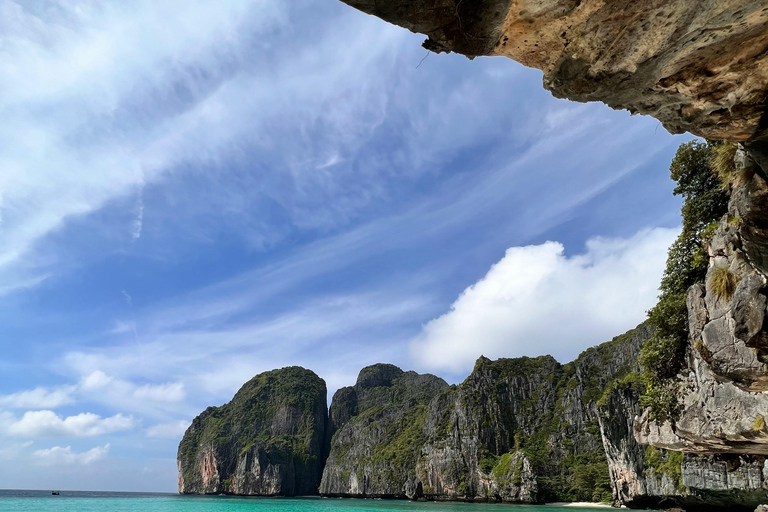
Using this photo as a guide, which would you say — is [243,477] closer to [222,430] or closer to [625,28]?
[222,430]

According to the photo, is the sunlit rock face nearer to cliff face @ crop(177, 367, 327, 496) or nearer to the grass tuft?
the grass tuft

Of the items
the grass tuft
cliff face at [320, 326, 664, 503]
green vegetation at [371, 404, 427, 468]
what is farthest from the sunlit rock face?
green vegetation at [371, 404, 427, 468]

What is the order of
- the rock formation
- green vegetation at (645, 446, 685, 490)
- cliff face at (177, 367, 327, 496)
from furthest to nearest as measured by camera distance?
cliff face at (177, 367, 327, 496) < the rock formation < green vegetation at (645, 446, 685, 490)

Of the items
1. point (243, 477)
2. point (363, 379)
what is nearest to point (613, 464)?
point (243, 477)

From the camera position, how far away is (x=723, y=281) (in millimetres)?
13742

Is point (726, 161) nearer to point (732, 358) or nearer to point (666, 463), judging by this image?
point (732, 358)

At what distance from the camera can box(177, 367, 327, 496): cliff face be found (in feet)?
397

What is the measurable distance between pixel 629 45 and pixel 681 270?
19543 millimetres

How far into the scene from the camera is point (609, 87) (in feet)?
15.5

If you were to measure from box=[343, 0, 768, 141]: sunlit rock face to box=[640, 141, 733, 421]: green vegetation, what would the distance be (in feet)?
52.8

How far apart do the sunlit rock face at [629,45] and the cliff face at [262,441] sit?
13559cm

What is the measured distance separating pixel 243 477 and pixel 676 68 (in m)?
139

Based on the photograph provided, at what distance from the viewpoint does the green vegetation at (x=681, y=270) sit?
18750 mm

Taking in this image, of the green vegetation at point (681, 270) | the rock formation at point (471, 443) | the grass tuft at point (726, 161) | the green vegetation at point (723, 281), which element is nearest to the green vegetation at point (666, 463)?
the rock formation at point (471, 443)
